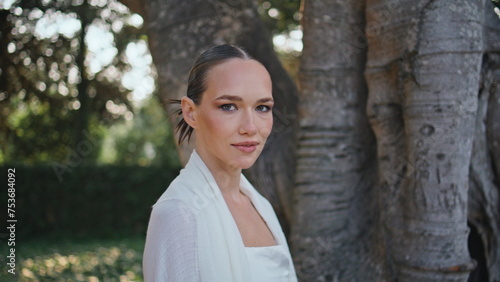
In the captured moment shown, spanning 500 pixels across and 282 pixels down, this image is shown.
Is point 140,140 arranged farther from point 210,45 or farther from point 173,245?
point 173,245

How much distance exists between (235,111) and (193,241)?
576 millimetres

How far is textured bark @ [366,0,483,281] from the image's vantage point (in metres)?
2.86

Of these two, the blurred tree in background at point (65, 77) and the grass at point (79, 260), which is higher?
the blurred tree in background at point (65, 77)

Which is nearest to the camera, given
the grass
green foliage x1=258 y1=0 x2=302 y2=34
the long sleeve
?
the long sleeve

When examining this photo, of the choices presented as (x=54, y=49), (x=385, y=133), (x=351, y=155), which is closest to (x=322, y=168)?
(x=351, y=155)

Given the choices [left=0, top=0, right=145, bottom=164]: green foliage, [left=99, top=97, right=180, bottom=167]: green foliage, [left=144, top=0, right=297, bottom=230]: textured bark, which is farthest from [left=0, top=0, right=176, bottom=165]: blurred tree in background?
[left=99, top=97, right=180, bottom=167]: green foliage

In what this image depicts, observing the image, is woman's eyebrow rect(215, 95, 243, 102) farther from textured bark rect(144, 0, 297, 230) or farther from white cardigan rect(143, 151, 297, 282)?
textured bark rect(144, 0, 297, 230)

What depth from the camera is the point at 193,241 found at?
5.95 feet

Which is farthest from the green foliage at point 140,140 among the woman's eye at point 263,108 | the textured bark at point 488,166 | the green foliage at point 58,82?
the woman's eye at point 263,108

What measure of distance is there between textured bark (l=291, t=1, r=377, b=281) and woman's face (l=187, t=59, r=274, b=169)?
4.44 ft

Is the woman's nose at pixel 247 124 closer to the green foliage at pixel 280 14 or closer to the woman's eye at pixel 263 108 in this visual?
the woman's eye at pixel 263 108

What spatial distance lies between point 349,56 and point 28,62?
9.72 m

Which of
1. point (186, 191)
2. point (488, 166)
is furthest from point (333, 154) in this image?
point (186, 191)

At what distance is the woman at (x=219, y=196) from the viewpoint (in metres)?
1.82
